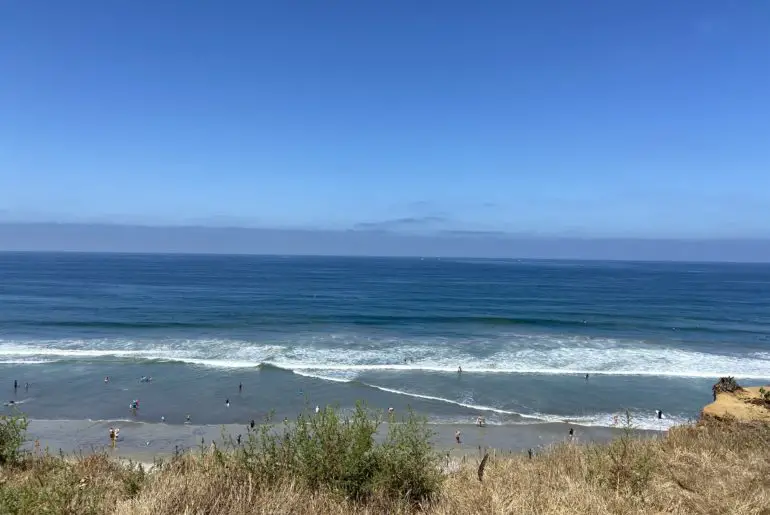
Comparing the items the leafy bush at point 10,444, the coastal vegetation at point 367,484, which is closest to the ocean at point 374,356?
the coastal vegetation at point 367,484

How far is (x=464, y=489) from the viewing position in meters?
6.82

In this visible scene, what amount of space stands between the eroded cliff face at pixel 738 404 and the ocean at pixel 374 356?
412 cm

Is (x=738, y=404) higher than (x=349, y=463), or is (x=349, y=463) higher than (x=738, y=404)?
(x=349, y=463)

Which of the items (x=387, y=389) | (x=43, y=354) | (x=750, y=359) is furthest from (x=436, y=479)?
(x=750, y=359)

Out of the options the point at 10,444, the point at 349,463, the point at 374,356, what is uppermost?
the point at 349,463

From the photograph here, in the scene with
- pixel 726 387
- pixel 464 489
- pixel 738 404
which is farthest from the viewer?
pixel 726 387

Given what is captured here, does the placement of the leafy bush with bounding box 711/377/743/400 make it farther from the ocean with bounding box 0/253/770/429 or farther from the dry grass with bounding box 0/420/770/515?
the dry grass with bounding box 0/420/770/515

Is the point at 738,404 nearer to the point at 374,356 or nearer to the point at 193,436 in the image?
the point at 193,436

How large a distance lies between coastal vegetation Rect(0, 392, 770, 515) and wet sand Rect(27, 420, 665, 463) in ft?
37.7

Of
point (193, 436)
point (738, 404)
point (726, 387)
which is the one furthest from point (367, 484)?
point (726, 387)

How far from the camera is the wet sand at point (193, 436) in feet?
63.6

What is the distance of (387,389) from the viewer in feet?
92.6

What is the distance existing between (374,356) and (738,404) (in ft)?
76.8

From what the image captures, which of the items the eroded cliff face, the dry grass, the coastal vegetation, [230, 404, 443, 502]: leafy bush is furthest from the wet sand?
[230, 404, 443, 502]: leafy bush
